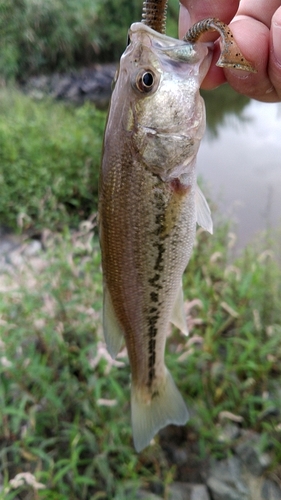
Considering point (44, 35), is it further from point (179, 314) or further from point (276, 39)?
point (179, 314)

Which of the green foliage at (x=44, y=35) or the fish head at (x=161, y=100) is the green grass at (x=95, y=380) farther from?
the green foliage at (x=44, y=35)

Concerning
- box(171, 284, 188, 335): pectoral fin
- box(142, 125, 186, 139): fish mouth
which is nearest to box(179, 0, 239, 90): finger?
box(142, 125, 186, 139): fish mouth

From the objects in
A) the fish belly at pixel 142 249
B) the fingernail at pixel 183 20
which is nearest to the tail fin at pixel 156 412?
the fish belly at pixel 142 249

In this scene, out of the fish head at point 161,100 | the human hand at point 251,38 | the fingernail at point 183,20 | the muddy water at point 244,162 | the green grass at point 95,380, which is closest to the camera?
the fish head at point 161,100

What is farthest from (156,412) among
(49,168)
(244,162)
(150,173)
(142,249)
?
(244,162)

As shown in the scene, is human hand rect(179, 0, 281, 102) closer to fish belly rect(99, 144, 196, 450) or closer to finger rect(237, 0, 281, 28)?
finger rect(237, 0, 281, 28)

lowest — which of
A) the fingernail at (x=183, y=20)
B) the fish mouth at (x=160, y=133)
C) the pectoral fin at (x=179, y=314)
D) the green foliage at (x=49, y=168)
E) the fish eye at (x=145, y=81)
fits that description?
the green foliage at (x=49, y=168)
